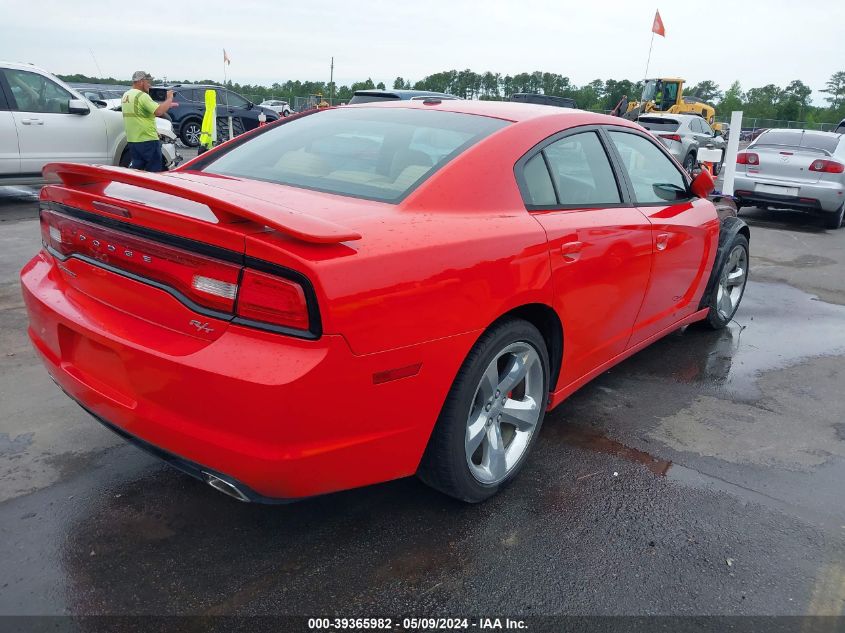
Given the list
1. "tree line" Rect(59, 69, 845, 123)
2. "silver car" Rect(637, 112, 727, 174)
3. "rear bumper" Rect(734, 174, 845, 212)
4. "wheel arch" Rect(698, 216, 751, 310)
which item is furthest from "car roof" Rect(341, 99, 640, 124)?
"tree line" Rect(59, 69, 845, 123)

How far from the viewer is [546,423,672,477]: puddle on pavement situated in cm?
316

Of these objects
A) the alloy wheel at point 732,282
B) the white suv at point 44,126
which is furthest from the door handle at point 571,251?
the white suv at point 44,126

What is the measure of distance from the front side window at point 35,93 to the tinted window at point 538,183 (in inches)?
325

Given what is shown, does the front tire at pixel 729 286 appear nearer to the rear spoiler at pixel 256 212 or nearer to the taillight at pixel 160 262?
the rear spoiler at pixel 256 212

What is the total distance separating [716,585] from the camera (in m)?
2.36

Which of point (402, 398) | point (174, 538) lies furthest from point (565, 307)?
point (174, 538)

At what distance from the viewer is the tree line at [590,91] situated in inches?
2598

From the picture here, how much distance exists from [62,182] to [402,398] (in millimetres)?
1524

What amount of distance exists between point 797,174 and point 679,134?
5.92 meters

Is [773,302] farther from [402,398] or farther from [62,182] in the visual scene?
[62,182]

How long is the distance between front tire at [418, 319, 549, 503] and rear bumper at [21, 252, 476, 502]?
106mm

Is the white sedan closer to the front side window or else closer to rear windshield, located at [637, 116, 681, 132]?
rear windshield, located at [637, 116, 681, 132]

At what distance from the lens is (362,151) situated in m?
2.93

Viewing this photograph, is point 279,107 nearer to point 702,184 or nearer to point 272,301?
point 702,184
